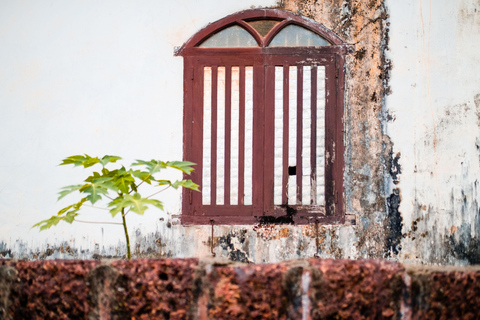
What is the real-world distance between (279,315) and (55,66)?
3512 mm

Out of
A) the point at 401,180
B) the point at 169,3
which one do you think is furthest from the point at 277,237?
the point at 169,3

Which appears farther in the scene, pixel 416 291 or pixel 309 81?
pixel 309 81

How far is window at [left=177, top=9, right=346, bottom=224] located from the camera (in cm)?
397

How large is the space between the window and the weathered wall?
93 mm

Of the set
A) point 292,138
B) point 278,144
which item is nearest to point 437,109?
point 292,138

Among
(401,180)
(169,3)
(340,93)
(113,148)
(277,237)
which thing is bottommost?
(277,237)

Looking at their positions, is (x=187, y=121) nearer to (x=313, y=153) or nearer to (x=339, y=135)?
(x=313, y=153)

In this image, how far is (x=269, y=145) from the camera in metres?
A: 3.98

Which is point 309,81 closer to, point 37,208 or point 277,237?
point 277,237

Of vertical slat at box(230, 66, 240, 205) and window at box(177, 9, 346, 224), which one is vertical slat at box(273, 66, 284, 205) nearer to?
window at box(177, 9, 346, 224)

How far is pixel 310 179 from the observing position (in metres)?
3.98

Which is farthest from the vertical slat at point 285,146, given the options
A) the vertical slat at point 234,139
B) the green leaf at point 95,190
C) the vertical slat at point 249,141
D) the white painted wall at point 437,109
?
the green leaf at point 95,190

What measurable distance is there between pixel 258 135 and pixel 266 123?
0.11 meters

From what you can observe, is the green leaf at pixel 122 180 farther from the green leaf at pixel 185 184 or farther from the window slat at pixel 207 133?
the window slat at pixel 207 133
